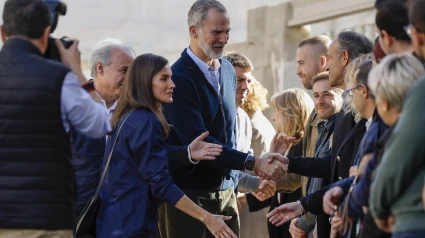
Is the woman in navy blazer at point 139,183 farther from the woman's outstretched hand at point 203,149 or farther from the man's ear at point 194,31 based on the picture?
the man's ear at point 194,31

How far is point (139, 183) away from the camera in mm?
5562

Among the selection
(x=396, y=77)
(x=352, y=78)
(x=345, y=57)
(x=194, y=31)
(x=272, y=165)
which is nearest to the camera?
(x=396, y=77)

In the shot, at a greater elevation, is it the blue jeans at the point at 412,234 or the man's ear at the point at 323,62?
the man's ear at the point at 323,62

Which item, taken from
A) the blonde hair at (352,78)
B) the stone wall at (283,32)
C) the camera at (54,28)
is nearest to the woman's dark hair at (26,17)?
the camera at (54,28)

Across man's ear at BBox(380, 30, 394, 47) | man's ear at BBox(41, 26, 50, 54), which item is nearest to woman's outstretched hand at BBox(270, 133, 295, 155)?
man's ear at BBox(380, 30, 394, 47)

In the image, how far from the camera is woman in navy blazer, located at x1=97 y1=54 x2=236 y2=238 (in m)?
5.48

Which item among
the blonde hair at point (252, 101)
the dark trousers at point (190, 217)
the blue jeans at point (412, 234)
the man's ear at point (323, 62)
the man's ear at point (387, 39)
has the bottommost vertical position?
the dark trousers at point (190, 217)

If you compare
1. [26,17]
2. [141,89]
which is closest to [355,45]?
[141,89]

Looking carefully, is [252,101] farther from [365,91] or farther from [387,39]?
[387,39]

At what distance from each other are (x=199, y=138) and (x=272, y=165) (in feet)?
2.28

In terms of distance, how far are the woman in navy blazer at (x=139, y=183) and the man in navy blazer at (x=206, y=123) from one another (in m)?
0.87

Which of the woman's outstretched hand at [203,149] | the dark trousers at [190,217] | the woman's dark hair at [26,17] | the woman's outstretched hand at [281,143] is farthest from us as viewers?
the woman's outstretched hand at [281,143]

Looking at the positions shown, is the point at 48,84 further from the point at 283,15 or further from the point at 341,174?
the point at 283,15

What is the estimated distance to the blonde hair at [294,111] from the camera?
785cm
